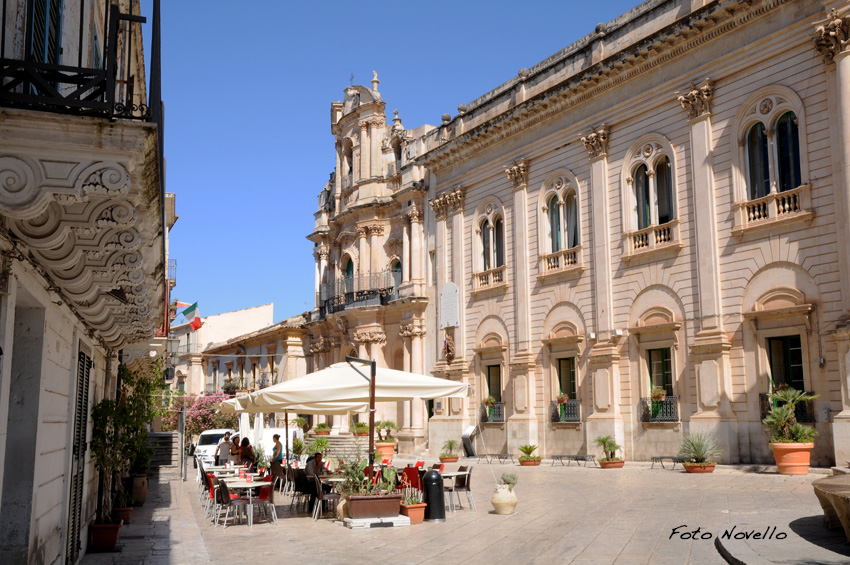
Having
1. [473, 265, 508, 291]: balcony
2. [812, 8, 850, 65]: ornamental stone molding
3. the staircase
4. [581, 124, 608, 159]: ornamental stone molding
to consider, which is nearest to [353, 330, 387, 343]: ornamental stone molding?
[473, 265, 508, 291]: balcony

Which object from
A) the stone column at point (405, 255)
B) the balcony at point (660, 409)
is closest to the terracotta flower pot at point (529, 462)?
the balcony at point (660, 409)

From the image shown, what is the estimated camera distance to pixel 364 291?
39531 millimetres

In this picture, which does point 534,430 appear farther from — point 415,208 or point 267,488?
point 267,488

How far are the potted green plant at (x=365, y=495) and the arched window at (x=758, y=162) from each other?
13126mm

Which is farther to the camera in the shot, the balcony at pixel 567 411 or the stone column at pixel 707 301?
the balcony at pixel 567 411

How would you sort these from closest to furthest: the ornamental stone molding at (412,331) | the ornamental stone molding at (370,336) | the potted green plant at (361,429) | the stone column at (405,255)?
the ornamental stone molding at (412,331), the potted green plant at (361,429), the stone column at (405,255), the ornamental stone molding at (370,336)

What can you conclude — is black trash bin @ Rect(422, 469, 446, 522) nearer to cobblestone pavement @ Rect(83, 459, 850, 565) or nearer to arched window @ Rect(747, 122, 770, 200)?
cobblestone pavement @ Rect(83, 459, 850, 565)

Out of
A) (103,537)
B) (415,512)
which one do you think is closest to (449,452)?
(415,512)

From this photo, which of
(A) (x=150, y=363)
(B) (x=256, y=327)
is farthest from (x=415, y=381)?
(B) (x=256, y=327)

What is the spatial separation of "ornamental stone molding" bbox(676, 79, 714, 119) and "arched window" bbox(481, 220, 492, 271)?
33.3 feet

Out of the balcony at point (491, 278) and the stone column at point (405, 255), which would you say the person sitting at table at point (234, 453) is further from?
the stone column at point (405, 255)

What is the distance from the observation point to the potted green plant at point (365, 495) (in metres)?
12.9

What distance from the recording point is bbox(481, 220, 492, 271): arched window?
31.7m

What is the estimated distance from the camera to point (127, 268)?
20.2ft
